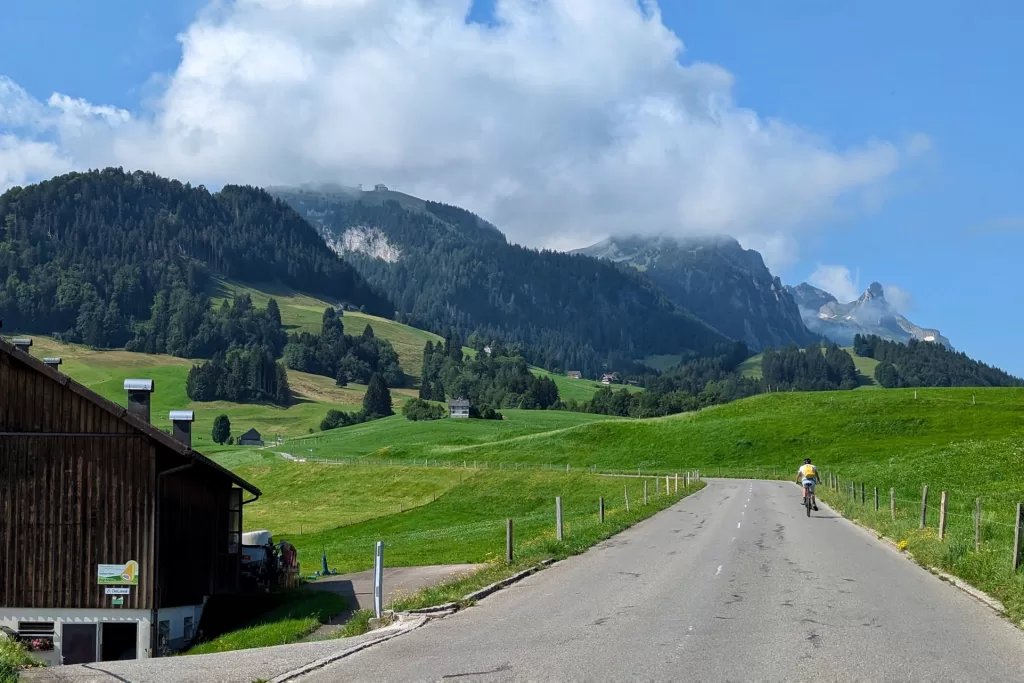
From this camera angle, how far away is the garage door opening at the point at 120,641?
90.0ft

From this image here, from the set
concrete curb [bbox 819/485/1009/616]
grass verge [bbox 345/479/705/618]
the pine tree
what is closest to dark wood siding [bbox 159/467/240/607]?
grass verge [bbox 345/479/705/618]

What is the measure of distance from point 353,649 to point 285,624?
12482mm

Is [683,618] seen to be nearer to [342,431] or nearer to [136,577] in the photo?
[136,577]

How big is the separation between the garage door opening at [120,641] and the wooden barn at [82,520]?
0.03 metres

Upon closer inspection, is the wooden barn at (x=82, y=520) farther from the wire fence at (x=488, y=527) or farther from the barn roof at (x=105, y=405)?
the wire fence at (x=488, y=527)

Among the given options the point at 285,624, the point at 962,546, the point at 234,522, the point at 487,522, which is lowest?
the point at 487,522

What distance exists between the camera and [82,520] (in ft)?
91.3

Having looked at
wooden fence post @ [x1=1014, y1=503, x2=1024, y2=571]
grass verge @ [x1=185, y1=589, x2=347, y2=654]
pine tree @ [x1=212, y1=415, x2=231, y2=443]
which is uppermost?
wooden fence post @ [x1=1014, y1=503, x2=1024, y2=571]

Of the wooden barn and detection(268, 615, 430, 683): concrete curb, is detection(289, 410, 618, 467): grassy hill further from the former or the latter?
detection(268, 615, 430, 683): concrete curb

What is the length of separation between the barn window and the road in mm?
13661

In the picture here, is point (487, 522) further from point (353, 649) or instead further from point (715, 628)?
point (353, 649)

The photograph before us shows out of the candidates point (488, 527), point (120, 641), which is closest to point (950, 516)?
point (488, 527)

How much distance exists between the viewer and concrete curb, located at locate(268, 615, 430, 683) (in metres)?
12.9

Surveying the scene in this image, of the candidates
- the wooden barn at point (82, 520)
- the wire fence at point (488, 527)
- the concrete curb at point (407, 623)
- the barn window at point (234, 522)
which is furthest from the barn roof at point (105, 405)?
the concrete curb at point (407, 623)
